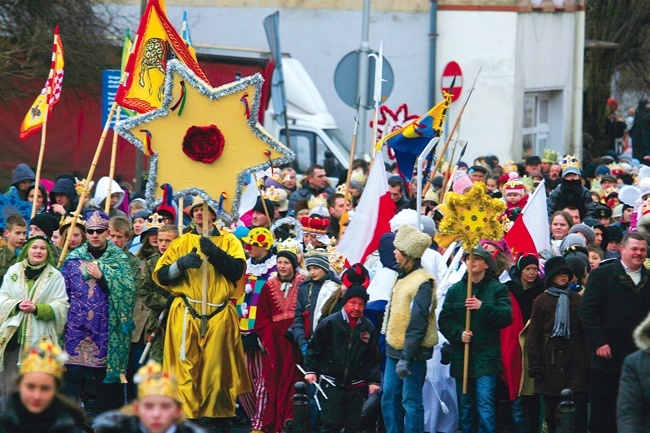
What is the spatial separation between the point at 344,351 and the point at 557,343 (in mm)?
1612

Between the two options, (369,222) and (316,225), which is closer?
(369,222)

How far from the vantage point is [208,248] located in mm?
12141

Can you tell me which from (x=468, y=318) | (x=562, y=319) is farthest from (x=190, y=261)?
(x=562, y=319)

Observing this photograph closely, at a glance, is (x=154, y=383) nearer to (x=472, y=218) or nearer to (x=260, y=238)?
(x=472, y=218)

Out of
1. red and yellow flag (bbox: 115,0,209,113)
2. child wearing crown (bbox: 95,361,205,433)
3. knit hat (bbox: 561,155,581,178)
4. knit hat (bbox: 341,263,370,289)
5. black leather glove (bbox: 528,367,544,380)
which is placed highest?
red and yellow flag (bbox: 115,0,209,113)

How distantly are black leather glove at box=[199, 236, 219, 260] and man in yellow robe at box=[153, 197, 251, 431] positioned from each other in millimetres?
252

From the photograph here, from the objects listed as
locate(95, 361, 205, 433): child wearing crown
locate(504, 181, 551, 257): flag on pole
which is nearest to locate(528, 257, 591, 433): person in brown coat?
locate(504, 181, 551, 257): flag on pole

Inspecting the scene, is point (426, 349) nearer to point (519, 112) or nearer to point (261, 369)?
point (261, 369)

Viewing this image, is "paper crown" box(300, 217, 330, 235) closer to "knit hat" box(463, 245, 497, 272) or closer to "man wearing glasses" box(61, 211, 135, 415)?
"man wearing glasses" box(61, 211, 135, 415)

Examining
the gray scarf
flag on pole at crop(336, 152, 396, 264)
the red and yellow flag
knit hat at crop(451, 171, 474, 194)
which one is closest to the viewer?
the gray scarf

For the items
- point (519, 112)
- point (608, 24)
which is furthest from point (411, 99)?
point (608, 24)

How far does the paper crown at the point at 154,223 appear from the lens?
13898 millimetres

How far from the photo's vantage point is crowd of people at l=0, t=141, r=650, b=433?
12.1m

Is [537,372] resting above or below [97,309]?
below
